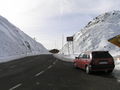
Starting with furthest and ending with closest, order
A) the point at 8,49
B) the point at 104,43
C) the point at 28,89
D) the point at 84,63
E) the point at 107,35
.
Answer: the point at 107,35, the point at 104,43, the point at 8,49, the point at 84,63, the point at 28,89

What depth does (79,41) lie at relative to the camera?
4892 inches

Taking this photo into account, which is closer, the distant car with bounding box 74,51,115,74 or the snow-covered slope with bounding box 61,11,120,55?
the distant car with bounding box 74,51,115,74

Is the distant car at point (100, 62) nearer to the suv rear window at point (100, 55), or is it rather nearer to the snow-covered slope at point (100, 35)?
the suv rear window at point (100, 55)

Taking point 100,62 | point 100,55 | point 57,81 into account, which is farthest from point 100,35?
point 57,81

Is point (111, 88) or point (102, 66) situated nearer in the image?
point (111, 88)

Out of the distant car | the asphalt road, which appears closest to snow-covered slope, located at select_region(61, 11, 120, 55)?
the distant car

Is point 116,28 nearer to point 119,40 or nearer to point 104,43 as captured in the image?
point 104,43

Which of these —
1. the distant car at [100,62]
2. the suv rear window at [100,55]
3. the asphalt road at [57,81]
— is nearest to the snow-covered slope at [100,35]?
the suv rear window at [100,55]

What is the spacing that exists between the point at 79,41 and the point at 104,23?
22.7 meters

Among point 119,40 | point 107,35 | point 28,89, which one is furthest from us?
point 107,35

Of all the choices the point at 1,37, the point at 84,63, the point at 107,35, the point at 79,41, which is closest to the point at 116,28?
the point at 107,35

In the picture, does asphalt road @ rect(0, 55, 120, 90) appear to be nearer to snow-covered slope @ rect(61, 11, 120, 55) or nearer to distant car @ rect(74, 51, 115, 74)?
distant car @ rect(74, 51, 115, 74)

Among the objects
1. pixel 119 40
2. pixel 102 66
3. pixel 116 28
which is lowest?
pixel 102 66

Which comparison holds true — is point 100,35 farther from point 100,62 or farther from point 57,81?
point 57,81
